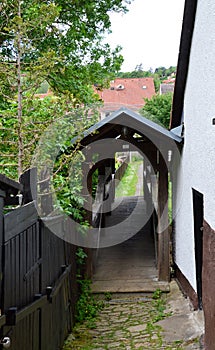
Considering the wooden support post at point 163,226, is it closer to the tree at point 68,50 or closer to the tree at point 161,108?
the tree at point 68,50

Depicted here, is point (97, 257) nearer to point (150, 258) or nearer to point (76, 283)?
point (150, 258)

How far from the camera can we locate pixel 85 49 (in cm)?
1183

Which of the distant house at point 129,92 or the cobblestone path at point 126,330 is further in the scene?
the distant house at point 129,92

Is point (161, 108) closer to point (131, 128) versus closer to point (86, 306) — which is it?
point (131, 128)

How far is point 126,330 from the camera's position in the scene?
6238 millimetres

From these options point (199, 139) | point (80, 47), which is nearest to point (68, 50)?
point (80, 47)

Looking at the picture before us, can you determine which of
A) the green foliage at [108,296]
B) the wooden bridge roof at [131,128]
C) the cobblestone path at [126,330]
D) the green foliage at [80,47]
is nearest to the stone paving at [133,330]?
the cobblestone path at [126,330]

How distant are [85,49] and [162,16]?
1105 centimetres

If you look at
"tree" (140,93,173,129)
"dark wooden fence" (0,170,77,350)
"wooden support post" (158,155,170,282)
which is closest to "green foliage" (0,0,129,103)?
"wooden support post" (158,155,170,282)

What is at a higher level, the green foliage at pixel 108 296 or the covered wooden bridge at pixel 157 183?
the covered wooden bridge at pixel 157 183

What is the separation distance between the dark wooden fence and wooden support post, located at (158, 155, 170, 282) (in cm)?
253

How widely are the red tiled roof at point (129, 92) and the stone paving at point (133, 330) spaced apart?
2945cm

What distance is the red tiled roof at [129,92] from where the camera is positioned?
37.1 m

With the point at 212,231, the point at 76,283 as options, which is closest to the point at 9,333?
the point at 212,231
